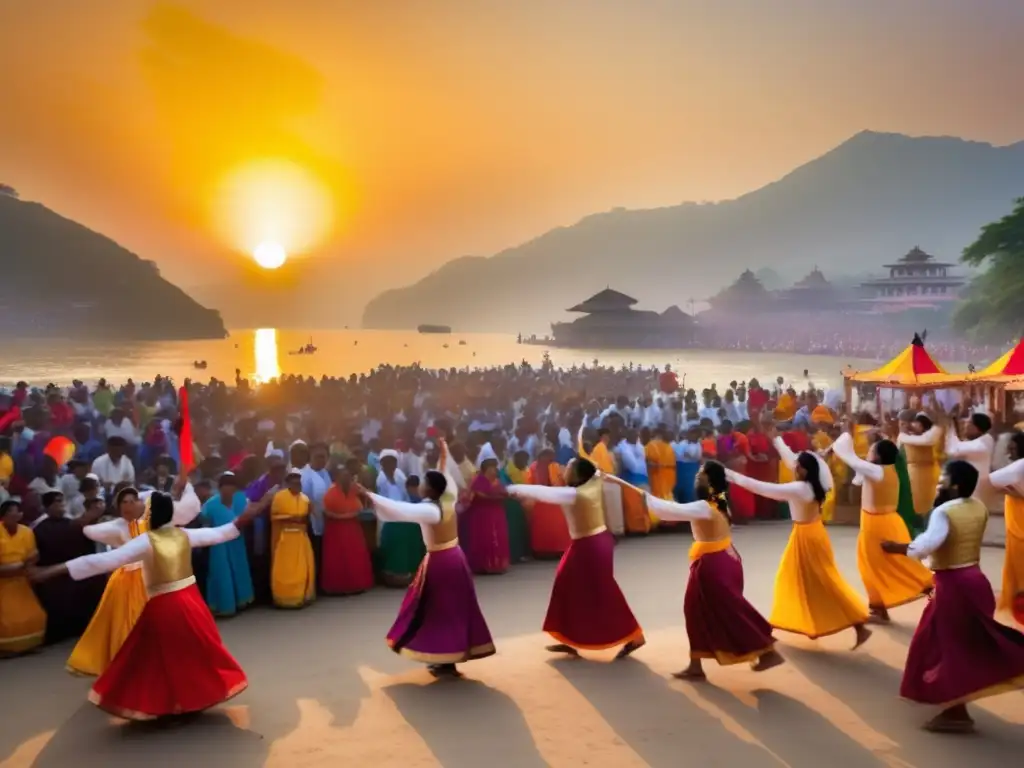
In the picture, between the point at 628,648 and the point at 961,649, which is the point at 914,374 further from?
the point at 961,649

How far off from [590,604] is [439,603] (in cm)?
105

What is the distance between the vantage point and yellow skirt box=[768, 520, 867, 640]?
19.2 feet

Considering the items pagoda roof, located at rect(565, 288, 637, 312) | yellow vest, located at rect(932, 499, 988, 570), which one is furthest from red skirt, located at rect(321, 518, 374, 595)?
pagoda roof, located at rect(565, 288, 637, 312)

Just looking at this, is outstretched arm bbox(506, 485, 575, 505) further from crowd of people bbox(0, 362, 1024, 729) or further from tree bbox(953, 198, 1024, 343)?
tree bbox(953, 198, 1024, 343)

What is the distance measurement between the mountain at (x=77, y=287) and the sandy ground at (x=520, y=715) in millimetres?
13240

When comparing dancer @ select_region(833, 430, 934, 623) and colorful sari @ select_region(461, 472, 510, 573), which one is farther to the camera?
colorful sari @ select_region(461, 472, 510, 573)

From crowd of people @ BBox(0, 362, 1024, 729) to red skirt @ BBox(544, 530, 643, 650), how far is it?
0.04 ft

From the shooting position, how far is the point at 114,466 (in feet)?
29.0

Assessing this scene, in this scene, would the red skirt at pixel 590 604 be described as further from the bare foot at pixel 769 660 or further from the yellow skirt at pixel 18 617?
the yellow skirt at pixel 18 617

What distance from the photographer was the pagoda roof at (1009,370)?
38.6ft

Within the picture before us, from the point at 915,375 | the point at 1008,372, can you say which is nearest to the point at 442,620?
the point at 915,375

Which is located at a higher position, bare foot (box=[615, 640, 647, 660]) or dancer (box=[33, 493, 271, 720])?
dancer (box=[33, 493, 271, 720])

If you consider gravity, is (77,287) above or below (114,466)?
above

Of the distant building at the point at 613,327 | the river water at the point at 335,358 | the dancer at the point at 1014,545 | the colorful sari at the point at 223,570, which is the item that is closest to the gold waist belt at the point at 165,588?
the colorful sari at the point at 223,570
